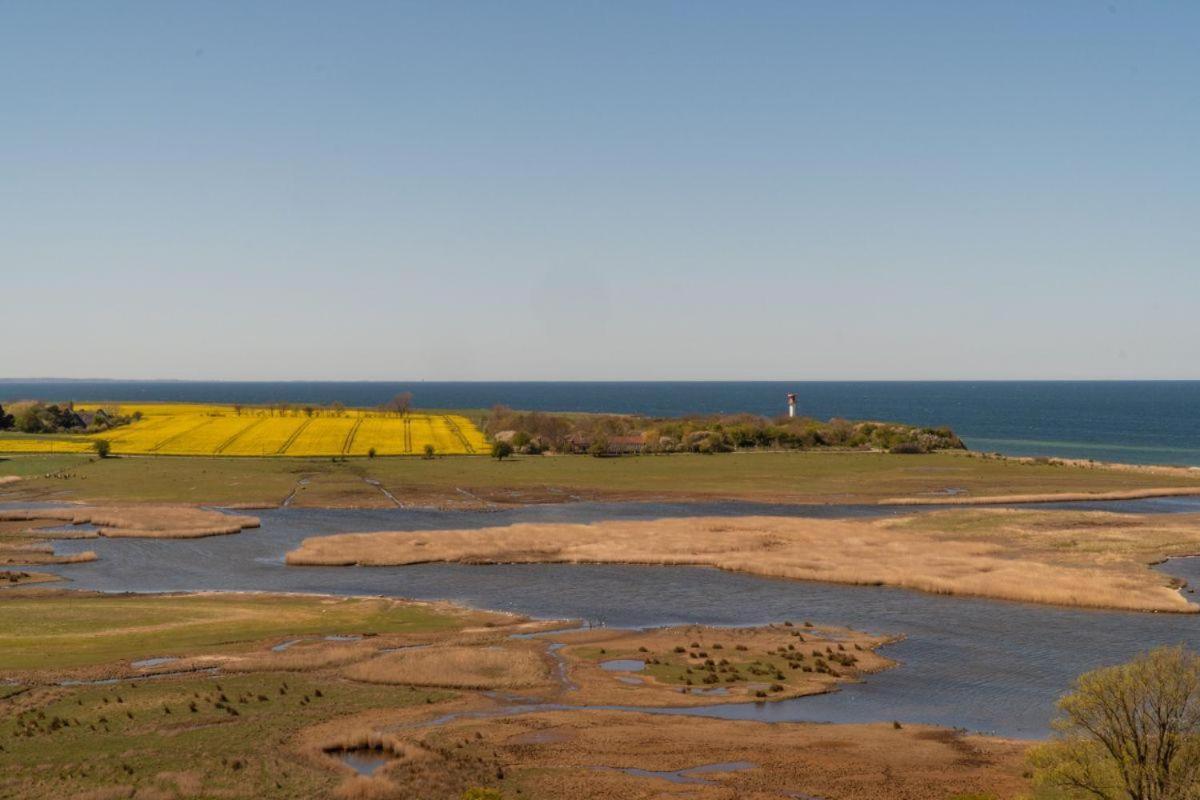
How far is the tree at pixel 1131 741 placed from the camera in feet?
88.5

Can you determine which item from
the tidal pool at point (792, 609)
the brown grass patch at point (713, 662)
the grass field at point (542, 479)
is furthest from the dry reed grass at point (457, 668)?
the grass field at point (542, 479)

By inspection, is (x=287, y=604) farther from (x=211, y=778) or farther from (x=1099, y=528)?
(x=1099, y=528)

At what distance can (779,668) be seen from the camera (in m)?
48.3

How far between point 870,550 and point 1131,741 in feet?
171

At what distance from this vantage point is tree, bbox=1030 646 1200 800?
88.5 feet

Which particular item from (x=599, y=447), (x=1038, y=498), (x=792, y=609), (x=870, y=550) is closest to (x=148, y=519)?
(x=792, y=609)

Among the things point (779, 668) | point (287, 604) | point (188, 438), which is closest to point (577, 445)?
point (188, 438)

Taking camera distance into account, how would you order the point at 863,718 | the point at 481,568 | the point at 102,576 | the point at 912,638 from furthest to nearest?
the point at 481,568 < the point at 102,576 < the point at 912,638 < the point at 863,718

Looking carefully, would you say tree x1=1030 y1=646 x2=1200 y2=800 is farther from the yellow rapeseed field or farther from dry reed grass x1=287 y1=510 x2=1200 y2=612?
the yellow rapeseed field

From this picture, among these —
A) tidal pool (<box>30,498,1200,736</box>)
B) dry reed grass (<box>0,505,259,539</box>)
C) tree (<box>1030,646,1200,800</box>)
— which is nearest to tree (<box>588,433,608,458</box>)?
tidal pool (<box>30,498,1200,736</box>)

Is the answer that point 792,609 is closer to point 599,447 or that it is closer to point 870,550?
point 870,550

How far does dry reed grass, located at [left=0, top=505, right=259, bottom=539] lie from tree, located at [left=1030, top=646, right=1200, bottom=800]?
78209 mm

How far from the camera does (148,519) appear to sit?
94.6 metres

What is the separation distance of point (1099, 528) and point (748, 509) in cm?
3409
